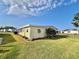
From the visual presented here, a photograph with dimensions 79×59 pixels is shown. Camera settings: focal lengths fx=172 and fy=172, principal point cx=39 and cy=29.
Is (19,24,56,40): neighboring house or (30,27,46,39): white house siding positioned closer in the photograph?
(19,24,56,40): neighboring house

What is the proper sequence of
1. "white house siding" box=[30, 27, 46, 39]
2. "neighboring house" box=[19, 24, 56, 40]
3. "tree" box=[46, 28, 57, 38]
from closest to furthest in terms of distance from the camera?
"neighboring house" box=[19, 24, 56, 40], "white house siding" box=[30, 27, 46, 39], "tree" box=[46, 28, 57, 38]

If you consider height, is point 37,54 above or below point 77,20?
below

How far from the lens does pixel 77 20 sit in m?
52.6

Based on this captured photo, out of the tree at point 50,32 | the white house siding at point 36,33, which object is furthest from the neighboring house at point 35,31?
the tree at point 50,32

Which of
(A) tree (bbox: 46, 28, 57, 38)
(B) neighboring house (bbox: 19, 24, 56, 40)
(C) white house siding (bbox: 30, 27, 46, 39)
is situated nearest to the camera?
(B) neighboring house (bbox: 19, 24, 56, 40)

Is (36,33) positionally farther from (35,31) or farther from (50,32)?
(50,32)

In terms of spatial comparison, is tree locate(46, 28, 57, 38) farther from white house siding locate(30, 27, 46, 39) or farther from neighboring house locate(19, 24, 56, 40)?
white house siding locate(30, 27, 46, 39)

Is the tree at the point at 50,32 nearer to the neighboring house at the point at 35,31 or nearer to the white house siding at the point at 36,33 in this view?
the neighboring house at the point at 35,31

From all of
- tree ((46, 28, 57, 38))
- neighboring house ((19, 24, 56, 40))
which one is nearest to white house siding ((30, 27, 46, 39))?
neighboring house ((19, 24, 56, 40))

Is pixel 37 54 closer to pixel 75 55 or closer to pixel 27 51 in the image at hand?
pixel 27 51

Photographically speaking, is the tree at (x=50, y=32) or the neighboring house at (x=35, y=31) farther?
the tree at (x=50, y=32)

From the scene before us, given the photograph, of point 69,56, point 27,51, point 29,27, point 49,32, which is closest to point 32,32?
point 29,27

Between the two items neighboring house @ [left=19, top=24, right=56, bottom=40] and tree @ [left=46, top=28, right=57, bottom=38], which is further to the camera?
tree @ [left=46, top=28, right=57, bottom=38]

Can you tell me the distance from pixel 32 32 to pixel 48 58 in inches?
792
